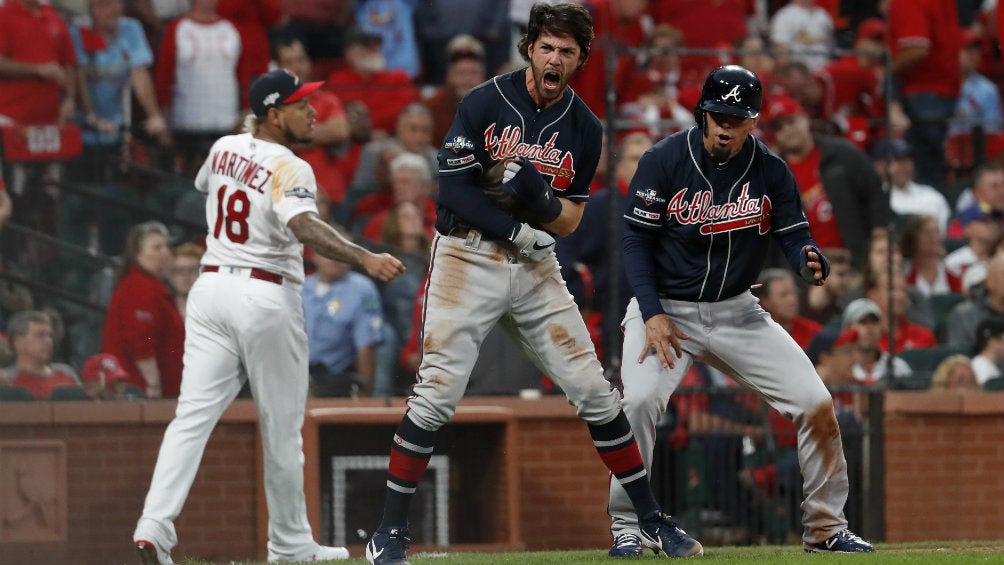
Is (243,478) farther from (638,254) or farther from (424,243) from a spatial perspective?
(638,254)

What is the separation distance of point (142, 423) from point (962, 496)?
15.8ft

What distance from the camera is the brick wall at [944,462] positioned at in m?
9.07

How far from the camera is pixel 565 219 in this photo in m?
5.75

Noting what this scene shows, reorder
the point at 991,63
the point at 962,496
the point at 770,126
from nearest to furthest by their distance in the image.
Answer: the point at 962,496 < the point at 770,126 < the point at 991,63

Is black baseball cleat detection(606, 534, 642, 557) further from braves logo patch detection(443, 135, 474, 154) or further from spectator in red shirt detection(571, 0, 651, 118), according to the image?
spectator in red shirt detection(571, 0, 651, 118)

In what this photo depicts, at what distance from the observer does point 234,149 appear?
22.0ft

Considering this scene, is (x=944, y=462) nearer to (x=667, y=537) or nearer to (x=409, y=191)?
(x=409, y=191)

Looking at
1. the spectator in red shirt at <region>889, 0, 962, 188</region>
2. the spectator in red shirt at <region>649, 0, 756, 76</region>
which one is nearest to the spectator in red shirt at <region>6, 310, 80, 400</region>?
the spectator in red shirt at <region>649, 0, 756, 76</region>

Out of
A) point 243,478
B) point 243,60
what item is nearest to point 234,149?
point 243,478

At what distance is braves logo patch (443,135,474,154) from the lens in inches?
220

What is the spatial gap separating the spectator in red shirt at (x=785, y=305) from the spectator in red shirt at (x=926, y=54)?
344cm

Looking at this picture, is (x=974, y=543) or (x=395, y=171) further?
(x=395, y=171)

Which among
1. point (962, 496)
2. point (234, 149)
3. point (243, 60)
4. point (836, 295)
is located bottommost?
point (962, 496)

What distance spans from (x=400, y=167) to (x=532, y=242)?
13.2 feet
